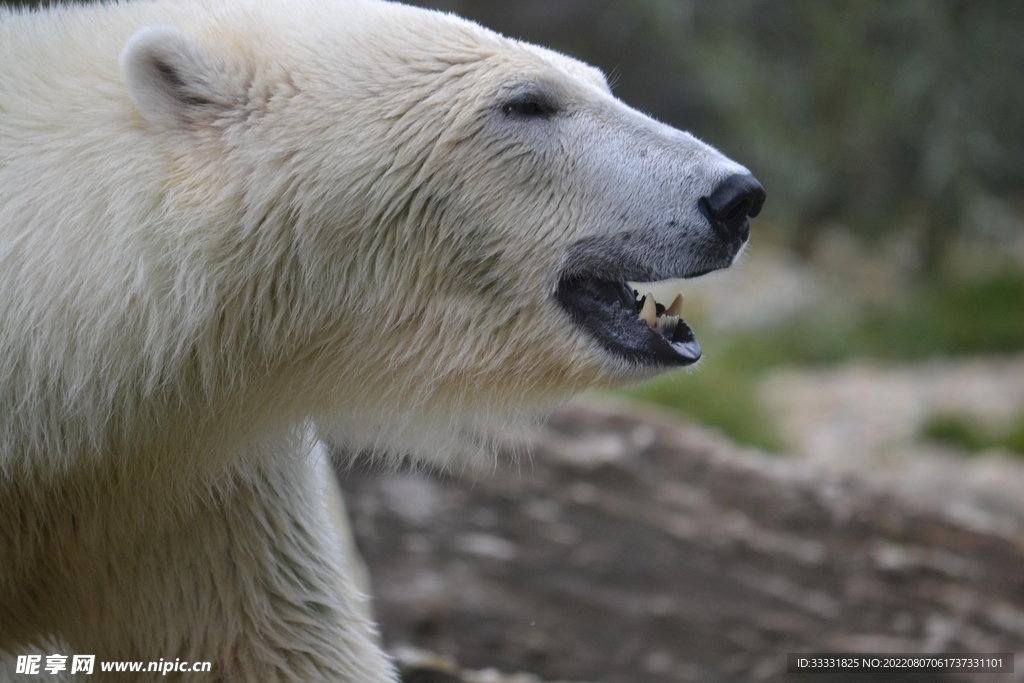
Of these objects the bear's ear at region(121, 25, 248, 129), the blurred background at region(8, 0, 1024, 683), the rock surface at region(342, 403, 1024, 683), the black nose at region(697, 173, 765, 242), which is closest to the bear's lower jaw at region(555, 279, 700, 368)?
the black nose at region(697, 173, 765, 242)

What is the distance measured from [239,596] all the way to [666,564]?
2.49 meters

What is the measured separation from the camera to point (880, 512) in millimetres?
4414

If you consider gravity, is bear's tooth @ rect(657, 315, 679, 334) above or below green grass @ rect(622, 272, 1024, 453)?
below

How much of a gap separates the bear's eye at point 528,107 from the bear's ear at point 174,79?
53 cm

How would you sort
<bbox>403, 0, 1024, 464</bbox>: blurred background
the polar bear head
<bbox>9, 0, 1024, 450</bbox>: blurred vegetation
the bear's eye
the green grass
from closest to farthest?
the polar bear head, the bear's eye, <bbox>403, 0, 1024, 464</bbox>: blurred background, the green grass, <bbox>9, 0, 1024, 450</bbox>: blurred vegetation

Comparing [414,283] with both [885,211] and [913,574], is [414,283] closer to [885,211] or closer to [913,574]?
[913,574]

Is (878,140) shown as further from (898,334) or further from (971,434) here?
(971,434)

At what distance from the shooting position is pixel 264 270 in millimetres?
1937

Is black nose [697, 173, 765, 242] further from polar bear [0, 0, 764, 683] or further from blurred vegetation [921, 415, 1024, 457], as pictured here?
blurred vegetation [921, 415, 1024, 457]

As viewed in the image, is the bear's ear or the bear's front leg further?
the bear's front leg

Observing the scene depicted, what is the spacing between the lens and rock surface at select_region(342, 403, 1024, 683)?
3.83 metres

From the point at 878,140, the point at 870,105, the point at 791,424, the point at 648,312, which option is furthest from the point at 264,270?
the point at 878,140

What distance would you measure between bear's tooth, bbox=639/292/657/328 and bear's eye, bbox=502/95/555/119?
442mm

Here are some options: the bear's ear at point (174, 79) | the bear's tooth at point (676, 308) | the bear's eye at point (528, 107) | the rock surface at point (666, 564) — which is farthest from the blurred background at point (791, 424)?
the bear's ear at point (174, 79)
